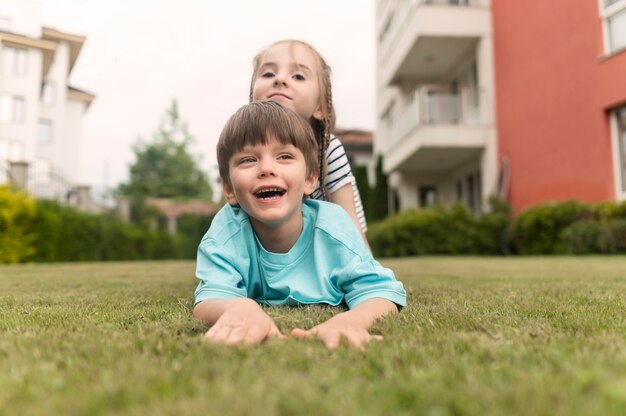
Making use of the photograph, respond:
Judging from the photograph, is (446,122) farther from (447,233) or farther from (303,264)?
(303,264)

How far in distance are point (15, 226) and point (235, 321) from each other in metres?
9.48

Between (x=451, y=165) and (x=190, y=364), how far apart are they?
45.2ft

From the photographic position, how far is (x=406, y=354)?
103cm

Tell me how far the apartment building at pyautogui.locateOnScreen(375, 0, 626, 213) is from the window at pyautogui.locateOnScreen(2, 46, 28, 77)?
15063mm

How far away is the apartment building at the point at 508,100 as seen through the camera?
322 inches

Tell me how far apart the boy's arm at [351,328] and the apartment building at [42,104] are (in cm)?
1622

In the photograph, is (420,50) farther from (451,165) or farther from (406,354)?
(406,354)

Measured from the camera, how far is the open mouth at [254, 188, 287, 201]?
1848 millimetres

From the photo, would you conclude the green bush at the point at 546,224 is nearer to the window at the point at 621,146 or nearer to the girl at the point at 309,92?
the window at the point at 621,146

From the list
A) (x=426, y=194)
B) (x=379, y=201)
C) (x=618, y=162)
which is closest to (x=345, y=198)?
(x=618, y=162)

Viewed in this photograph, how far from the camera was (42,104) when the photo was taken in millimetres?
24734

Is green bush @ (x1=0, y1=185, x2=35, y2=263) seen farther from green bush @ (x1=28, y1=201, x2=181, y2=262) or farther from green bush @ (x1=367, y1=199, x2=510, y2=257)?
green bush @ (x1=367, y1=199, x2=510, y2=257)

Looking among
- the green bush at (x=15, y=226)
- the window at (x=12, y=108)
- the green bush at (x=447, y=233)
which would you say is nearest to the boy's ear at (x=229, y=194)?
the green bush at (x=15, y=226)

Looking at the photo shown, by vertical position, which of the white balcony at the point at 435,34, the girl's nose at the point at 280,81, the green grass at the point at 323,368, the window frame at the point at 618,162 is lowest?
the green grass at the point at 323,368
